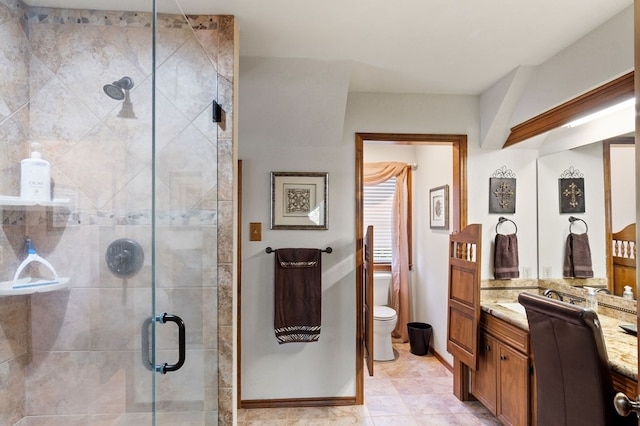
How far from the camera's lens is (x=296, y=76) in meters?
2.35

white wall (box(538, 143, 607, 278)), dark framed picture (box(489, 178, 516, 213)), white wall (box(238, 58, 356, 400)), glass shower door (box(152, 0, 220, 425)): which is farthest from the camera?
dark framed picture (box(489, 178, 516, 213))

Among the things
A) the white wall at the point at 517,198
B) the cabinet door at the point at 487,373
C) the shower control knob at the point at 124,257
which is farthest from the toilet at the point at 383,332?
the shower control knob at the point at 124,257

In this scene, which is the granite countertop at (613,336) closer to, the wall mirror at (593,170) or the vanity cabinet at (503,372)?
the vanity cabinet at (503,372)

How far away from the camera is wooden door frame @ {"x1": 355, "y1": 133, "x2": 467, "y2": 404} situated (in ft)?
9.04

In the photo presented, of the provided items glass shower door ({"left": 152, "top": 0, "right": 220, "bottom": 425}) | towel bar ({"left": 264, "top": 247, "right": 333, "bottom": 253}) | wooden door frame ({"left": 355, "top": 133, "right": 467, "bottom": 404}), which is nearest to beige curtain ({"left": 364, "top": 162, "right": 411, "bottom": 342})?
wooden door frame ({"left": 355, "top": 133, "right": 467, "bottom": 404})

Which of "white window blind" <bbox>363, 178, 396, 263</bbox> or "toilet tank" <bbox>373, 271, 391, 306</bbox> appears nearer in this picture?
"toilet tank" <bbox>373, 271, 391, 306</bbox>

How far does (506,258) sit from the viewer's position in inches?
107

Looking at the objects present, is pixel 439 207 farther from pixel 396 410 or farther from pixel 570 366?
pixel 570 366

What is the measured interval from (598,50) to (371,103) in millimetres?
1423

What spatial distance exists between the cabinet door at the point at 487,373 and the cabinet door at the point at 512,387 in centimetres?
6

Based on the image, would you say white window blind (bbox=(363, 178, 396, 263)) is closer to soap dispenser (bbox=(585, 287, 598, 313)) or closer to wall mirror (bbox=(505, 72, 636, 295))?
wall mirror (bbox=(505, 72, 636, 295))

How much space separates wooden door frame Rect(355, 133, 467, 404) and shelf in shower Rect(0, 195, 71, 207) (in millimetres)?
1893

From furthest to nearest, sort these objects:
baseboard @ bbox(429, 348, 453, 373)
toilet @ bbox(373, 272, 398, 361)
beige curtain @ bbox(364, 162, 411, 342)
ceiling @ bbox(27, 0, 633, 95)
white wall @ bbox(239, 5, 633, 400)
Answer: beige curtain @ bbox(364, 162, 411, 342) < toilet @ bbox(373, 272, 398, 361) < baseboard @ bbox(429, 348, 453, 373) < white wall @ bbox(239, 5, 633, 400) < ceiling @ bbox(27, 0, 633, 95)

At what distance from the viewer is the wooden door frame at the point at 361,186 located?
9.04 ft
